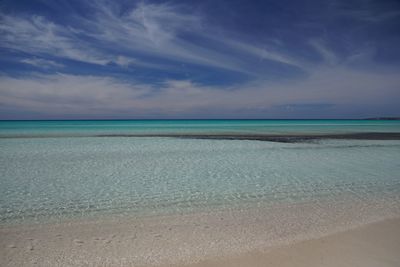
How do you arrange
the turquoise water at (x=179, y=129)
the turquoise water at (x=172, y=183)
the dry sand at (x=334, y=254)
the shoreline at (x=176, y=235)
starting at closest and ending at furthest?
the dry sand at (x=334, y=254)
the shoreline at (x=176, y=235)
the turquoise water at (x=172, y=183)
the turquoise water at (x=179, y=129)

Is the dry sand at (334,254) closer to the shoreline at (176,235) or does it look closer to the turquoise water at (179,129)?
the shoreline at (176,235)

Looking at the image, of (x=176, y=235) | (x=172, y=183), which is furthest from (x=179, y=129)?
(x=176, y=235)

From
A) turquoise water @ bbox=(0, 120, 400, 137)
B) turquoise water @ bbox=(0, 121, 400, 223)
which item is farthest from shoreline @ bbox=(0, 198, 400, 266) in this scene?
turquoise water @ bbox=(0, 120, 400, 137)

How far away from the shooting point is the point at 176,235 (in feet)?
14.2

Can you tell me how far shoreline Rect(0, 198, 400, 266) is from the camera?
143 inches

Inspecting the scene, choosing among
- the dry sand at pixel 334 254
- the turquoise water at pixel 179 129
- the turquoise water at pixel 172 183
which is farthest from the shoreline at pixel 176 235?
the turquoise water at pixel 179 129

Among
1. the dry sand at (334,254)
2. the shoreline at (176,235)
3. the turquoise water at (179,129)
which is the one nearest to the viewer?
the dry sand at (334,254)

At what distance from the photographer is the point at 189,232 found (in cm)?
446

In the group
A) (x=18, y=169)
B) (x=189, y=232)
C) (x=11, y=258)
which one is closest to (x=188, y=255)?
(x=189, y=232)

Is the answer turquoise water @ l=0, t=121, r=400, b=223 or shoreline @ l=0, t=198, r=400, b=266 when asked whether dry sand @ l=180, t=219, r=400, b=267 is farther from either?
turquoise water @ l=0, t=121, r=400, b=223

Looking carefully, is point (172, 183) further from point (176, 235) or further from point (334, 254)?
point (334, 254)

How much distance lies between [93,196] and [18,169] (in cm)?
527

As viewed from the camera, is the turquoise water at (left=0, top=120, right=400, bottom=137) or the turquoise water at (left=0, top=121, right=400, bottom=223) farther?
the turquoise water at (left=0, top=120, right=400, bottom=137)

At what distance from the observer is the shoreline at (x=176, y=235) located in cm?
362
